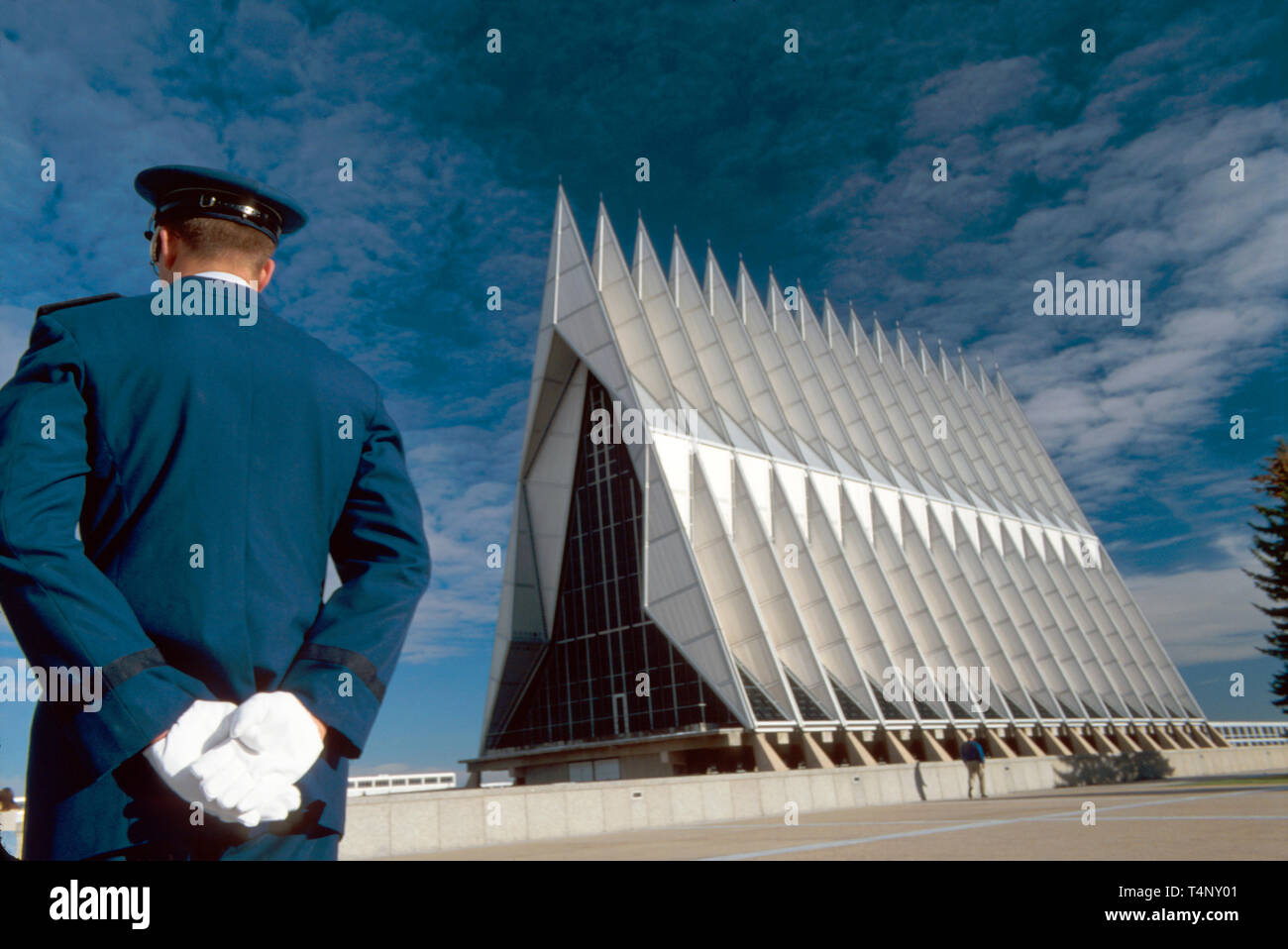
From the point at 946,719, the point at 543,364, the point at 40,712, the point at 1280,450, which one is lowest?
the point at 946,719

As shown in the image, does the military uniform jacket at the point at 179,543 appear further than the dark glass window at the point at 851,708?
No

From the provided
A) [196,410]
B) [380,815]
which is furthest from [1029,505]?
[196,410]

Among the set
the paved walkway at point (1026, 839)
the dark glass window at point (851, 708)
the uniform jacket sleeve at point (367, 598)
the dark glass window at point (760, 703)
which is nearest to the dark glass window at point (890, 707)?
the dark glass window at point (851, 708)

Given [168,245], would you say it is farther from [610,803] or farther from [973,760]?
[973,760]

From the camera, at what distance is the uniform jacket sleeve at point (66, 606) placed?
167cm

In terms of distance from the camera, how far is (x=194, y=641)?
1870mm

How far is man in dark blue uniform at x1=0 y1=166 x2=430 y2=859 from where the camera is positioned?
168 centimetres

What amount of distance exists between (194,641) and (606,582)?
1259 inches

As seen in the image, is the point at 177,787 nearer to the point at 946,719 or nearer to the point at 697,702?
the point at 697,702

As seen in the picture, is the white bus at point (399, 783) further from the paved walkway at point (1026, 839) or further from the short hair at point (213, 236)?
the short hair at point (213, 236)

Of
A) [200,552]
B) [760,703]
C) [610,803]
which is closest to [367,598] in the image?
[200,552]

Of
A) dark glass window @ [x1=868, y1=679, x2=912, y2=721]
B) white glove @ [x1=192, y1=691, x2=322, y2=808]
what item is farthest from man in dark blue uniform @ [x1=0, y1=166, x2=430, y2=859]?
dark glass window @ [x1=868, y1=679, x2=912, y2=721]

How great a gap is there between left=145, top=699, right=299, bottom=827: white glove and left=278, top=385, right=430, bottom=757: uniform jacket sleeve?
0.61 feet

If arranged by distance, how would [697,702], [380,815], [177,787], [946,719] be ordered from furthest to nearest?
[946,719], [697,702], [380,815], [177,787]
